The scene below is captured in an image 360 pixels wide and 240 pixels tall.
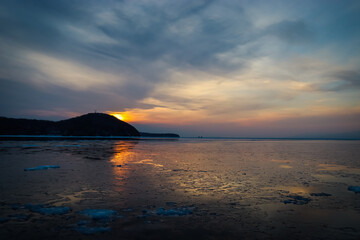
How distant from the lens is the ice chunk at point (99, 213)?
730cm

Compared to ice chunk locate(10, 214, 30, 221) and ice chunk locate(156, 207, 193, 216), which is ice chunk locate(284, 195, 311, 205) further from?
ice chunk locate(10, 214, 30, 221)

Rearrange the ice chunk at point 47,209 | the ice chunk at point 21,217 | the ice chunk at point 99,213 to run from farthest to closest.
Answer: the ice chunk at point 47,209 → the ice chunk at point 99,213 → the ice chunk at point 21,217

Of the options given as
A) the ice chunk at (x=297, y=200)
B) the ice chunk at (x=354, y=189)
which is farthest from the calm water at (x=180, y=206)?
the ice chunk at (x=354, y=189)

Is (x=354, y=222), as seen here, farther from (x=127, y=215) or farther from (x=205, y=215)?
(x=127, y=215)

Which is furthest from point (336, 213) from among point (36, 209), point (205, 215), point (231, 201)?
point (36, 209)

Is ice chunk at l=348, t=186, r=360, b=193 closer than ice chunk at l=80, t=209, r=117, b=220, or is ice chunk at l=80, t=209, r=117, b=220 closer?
ice chunk at l=80, t=209, r=117, b=220

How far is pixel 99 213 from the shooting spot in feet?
24.7

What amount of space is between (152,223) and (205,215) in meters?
1.96

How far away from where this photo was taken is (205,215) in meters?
7.63

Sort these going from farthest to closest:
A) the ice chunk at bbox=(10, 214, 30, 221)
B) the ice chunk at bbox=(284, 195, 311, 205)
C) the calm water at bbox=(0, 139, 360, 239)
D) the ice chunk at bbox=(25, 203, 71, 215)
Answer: the ice chunk at bbox=(284, 195, 311, 205), the ice chunk at bbox=(25, 203, 71, 215), the ice chunk at bbox=(10, 214, 30, 221), the calm water at bbox=(0, 139, 360, 239)

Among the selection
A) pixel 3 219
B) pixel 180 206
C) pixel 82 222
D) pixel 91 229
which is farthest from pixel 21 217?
pixel 180 206

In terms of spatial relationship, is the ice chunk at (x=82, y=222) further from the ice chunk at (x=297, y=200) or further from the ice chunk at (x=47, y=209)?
the ice chunk at (x=297, y=200)

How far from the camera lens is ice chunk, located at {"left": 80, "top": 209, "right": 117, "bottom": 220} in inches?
287

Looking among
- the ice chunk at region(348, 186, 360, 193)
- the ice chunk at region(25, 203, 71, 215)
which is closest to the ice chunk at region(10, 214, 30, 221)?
the ice chunk at region(25, 203, 71, 215)
